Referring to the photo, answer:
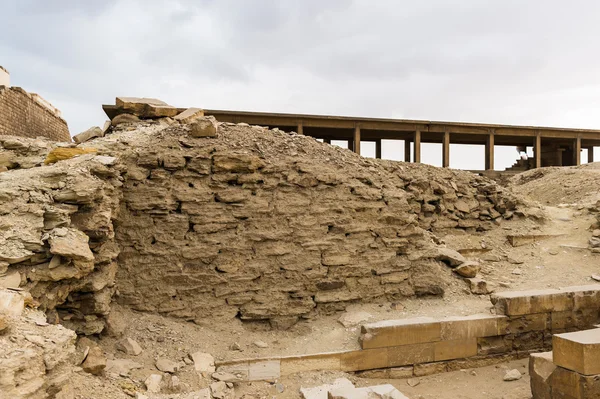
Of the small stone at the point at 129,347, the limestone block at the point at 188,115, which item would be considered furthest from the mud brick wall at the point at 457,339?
the limestone block at the point at 188,115

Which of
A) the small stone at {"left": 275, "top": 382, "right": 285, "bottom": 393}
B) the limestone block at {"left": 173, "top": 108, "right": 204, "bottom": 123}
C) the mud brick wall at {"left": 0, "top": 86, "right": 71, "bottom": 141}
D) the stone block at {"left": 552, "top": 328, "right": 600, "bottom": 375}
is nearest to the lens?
the stone block at {"left": 552, "top": 328, "right": 600, "bottom": 375}

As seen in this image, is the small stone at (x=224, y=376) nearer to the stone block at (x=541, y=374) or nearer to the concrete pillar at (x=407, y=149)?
the stone block at (x=541, y=374)

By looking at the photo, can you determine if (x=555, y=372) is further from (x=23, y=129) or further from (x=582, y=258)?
(x=23, y=129)

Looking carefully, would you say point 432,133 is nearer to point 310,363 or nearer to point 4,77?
point 310,363

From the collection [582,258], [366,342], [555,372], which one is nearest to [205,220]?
[366,342]

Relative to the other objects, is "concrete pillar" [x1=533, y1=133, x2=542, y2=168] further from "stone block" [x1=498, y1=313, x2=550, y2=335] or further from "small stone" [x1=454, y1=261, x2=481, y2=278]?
"stone block" [x1=498, y1=313, x2=550, y2=335]

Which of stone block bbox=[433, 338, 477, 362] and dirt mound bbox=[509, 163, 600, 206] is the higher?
dirt mound bbox=[509, 163, 600, 206]

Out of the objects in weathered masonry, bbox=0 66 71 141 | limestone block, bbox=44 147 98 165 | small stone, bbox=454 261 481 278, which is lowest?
small stone, bbox=454 261 481 278

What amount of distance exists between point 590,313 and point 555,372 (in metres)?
2.43

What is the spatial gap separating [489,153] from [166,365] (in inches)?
599

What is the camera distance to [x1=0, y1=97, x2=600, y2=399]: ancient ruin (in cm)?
420

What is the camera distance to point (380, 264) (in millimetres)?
6516

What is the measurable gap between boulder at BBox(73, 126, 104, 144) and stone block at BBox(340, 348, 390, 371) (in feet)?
17.4

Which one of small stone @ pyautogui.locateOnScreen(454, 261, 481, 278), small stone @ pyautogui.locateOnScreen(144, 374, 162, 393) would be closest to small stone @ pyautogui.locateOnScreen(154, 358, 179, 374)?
small stone @ pyautogui.locateOnScreen(144, 374, 162, 393)
